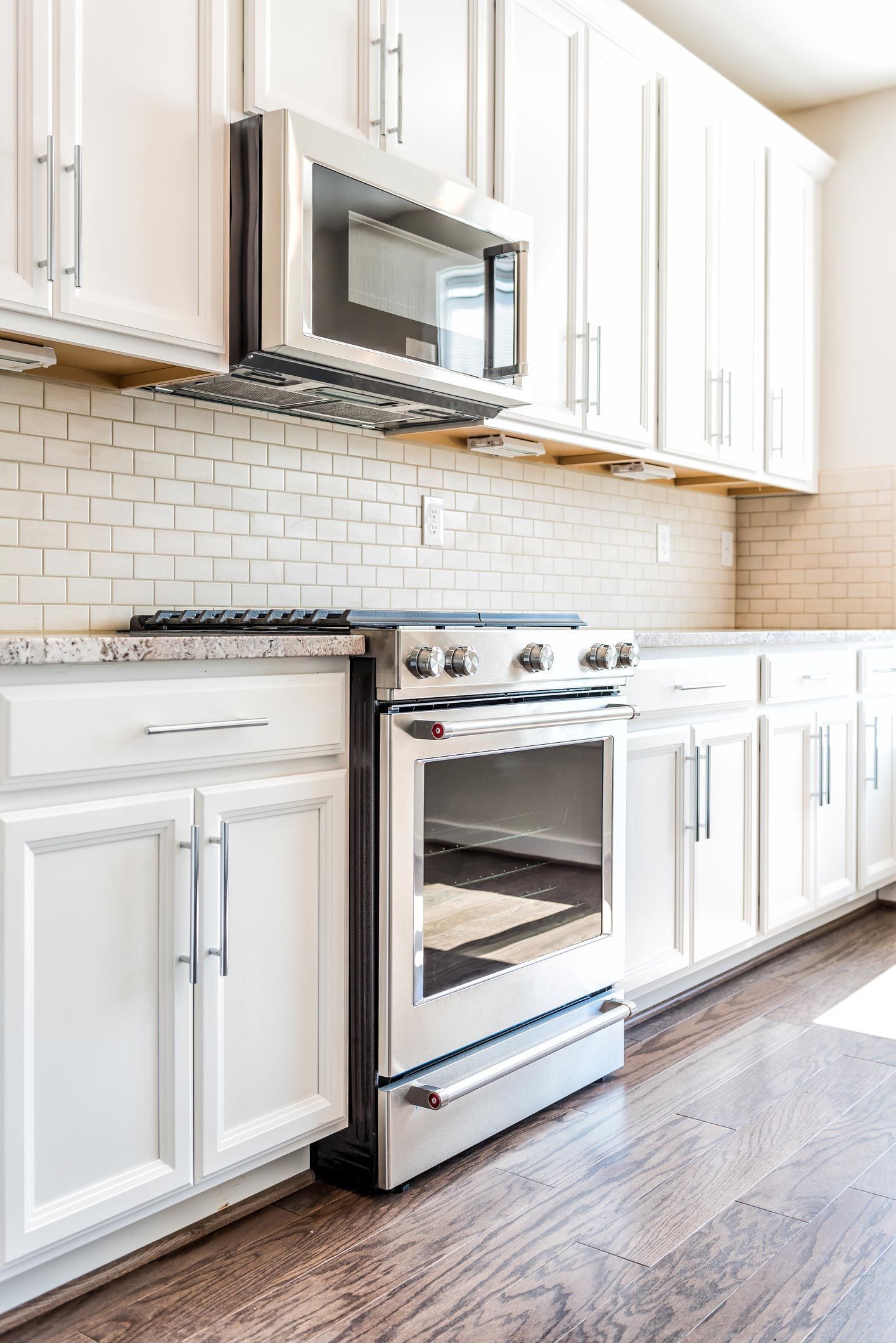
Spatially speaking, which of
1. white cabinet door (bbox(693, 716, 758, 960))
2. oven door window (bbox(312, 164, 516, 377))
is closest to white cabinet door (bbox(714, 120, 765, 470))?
white cabinet door (bbox(693, 716, 758, 960))

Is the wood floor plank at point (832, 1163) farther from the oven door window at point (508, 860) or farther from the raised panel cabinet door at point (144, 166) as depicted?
the raised panel cabinet door at point (144, 166)

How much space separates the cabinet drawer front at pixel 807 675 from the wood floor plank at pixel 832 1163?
1.18 meters

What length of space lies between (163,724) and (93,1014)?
392mm

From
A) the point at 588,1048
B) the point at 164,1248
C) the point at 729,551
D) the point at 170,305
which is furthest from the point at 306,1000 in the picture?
the point at 729,551

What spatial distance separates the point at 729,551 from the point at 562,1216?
3017 millimetres

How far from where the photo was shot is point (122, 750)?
5.05 ft

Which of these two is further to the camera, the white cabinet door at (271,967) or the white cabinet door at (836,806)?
the white cabinet door at (836,806)

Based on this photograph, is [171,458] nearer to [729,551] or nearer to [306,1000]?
[306,1000]

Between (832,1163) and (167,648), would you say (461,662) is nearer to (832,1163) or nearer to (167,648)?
(167,648)

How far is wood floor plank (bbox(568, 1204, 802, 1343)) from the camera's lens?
1527mm

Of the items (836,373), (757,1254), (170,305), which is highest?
(836,373)

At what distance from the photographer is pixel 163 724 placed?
159 cm

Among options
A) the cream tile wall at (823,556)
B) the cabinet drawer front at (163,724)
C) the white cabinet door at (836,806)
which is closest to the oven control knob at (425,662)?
the cabinet drawer front at (163,724)

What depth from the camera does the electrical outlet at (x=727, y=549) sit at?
433 cm
